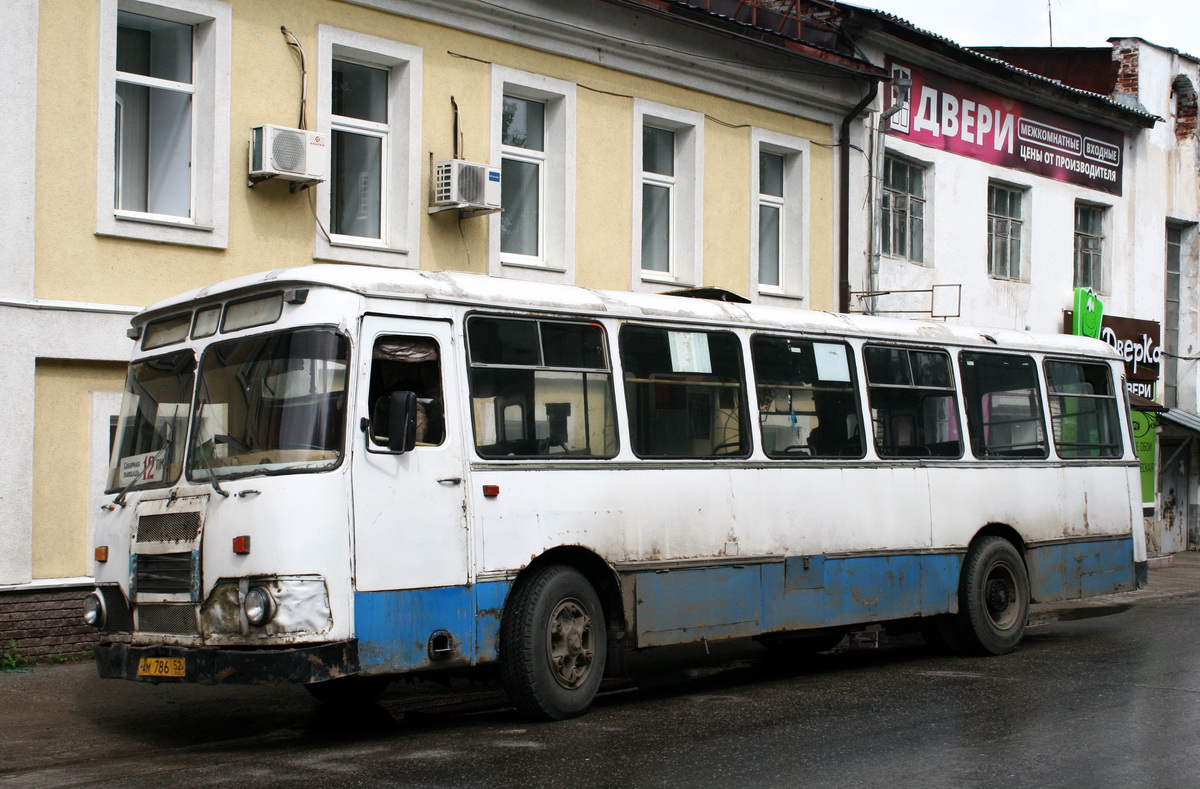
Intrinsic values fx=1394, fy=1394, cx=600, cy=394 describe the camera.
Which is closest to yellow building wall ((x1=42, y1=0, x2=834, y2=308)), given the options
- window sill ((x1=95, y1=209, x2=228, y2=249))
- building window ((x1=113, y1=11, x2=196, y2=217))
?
window sill ((x1=95, y1=209, x2=228, y2=249))

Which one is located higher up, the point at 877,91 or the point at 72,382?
the point at 877,91

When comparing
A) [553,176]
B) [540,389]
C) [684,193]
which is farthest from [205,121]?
[684,193]

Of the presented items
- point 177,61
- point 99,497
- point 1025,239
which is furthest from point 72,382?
point 1025,239

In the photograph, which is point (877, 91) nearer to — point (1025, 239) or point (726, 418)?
point (1025, 239)

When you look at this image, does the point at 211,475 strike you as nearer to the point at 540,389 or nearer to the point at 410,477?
the point at 410,477

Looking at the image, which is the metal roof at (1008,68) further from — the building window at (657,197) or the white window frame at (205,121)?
the white window frame at (205,121)

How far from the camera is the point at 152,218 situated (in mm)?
12484

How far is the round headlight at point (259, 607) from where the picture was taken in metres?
7.68

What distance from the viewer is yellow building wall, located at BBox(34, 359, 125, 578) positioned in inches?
463

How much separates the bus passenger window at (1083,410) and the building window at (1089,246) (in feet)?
38.1

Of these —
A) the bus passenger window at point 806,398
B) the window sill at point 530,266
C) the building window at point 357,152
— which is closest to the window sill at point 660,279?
the window sill at point 530,266

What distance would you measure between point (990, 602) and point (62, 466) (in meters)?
8.17

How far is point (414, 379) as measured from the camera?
8539mm

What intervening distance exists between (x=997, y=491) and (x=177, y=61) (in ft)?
28.0
